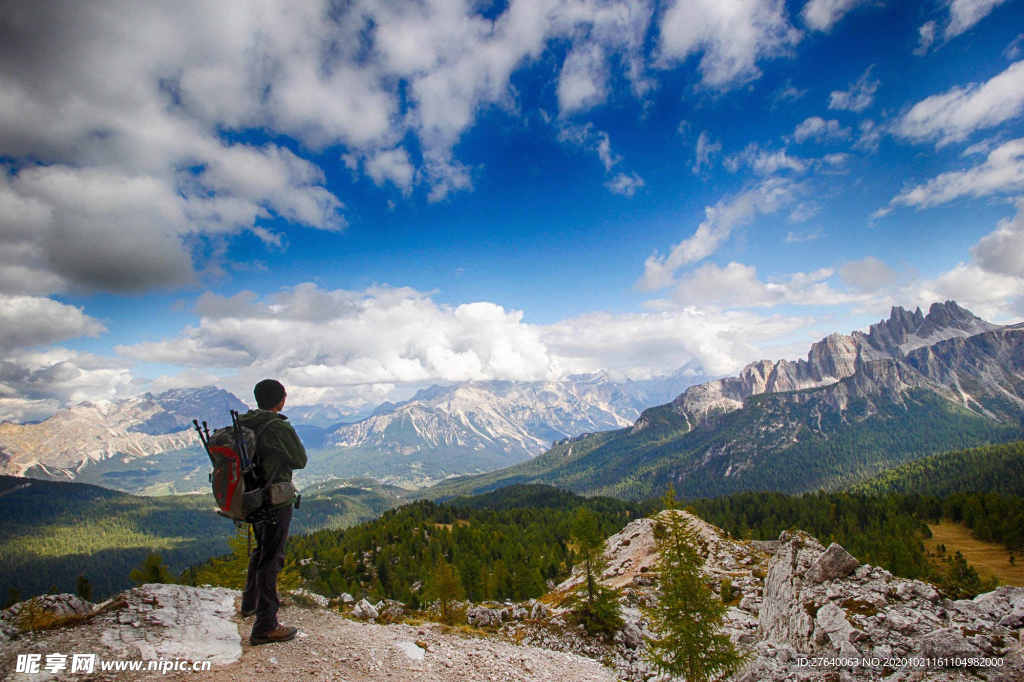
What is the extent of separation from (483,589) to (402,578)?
89.3 ft

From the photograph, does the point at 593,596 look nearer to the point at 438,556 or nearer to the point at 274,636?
the point at 274,636

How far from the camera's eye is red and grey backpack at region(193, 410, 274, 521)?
792 cm

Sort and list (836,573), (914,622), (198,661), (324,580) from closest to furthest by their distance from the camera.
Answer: (198,661)
(914,622)
(836,573)
(324,580)

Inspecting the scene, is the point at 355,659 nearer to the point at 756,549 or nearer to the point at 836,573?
the point at 836,573

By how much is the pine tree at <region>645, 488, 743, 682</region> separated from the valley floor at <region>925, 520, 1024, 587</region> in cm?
6227

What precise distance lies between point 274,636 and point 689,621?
700 inches

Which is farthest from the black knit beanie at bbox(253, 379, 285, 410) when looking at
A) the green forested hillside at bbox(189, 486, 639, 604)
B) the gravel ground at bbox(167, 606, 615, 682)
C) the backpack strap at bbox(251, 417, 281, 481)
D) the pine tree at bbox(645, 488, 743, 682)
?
the green forested hillside at bbox(189, 486, 639, 604)

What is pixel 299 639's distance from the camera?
9953 mm

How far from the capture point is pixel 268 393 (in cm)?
959

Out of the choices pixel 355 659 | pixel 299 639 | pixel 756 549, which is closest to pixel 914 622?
pixel 355 659

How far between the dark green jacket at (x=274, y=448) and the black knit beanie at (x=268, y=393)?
30 cm

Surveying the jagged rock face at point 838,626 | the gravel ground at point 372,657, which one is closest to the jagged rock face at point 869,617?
the jagged rock face at point 838,626

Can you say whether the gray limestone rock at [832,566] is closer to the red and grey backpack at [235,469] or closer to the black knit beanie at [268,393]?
the red and grey backpack at [235,469]

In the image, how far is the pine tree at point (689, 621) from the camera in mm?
18906
